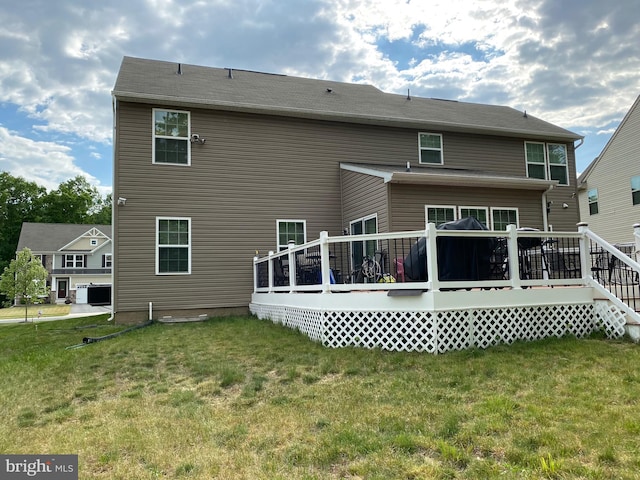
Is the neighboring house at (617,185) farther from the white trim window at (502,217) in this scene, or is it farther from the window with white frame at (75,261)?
the window with white frame at (75,261)

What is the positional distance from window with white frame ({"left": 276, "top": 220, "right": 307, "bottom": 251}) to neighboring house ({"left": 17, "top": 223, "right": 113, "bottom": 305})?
29905 millimetres

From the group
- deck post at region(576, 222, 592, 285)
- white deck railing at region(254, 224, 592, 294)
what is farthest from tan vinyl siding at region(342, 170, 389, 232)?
deck post at region(576, 222, 592, 285)

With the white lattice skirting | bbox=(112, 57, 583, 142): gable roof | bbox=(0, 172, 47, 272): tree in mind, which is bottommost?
the white lattice skirting

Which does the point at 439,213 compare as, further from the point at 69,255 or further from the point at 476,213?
the point at 69,255

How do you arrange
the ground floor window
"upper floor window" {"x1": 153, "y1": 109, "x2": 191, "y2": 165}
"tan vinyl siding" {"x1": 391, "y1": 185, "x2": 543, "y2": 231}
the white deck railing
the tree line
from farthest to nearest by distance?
1. the tree line
2. "upper floor window" {"x1": 153, "y1": 109, "x2": 191, "y2": 165}
3. the ground floor window
4. "tan vinyl siding" {"x1": 391, "y1": 185, "x2": 543, "y2": 231}
5. the white deck railing

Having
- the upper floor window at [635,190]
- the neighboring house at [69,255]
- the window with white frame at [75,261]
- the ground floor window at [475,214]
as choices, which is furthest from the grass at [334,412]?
the window with white frame at [75,261]

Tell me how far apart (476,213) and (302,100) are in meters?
5.77

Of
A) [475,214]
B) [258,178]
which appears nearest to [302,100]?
[258,178]

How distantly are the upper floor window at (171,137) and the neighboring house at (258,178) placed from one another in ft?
0.08

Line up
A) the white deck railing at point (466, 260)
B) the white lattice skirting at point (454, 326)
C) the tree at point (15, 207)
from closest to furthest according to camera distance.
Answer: the white lattice skirting at point (454, 326) < the white deck railing at point (466, 260) < the tree at point (15, 207)

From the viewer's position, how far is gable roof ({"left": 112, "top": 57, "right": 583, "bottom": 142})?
35.6ft

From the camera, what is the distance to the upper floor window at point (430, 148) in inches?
498

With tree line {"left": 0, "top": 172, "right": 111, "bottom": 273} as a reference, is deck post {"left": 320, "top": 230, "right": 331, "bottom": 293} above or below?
below

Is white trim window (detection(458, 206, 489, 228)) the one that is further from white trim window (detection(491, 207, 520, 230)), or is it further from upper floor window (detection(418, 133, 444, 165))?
upper floor window (detection(418, 133, 444, 165))
